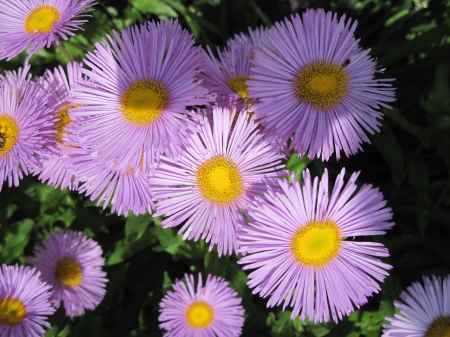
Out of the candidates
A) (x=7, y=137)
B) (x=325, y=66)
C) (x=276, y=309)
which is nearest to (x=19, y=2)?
(x=7, y=137)

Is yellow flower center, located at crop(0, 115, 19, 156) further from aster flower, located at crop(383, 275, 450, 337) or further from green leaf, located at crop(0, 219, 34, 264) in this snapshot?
aster flower, located at crop(383, 275, 450, 337)

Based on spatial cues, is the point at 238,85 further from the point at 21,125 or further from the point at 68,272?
the point at 68,272

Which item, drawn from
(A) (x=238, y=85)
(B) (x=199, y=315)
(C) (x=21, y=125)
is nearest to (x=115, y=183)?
(C) (x=21, y=125)

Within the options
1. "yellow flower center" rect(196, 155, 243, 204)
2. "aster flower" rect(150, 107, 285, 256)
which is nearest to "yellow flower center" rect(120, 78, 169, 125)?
"aster flower" rect(150, 107, 285, 256)

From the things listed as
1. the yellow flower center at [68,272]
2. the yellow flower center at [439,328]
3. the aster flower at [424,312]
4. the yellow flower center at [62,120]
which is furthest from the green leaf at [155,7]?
the yellow flower center at [439,328]

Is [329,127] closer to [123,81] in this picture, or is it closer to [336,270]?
[336,270]

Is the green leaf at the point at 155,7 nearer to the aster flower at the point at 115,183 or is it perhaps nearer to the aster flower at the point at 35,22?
the aster flower at the point at 35,22
